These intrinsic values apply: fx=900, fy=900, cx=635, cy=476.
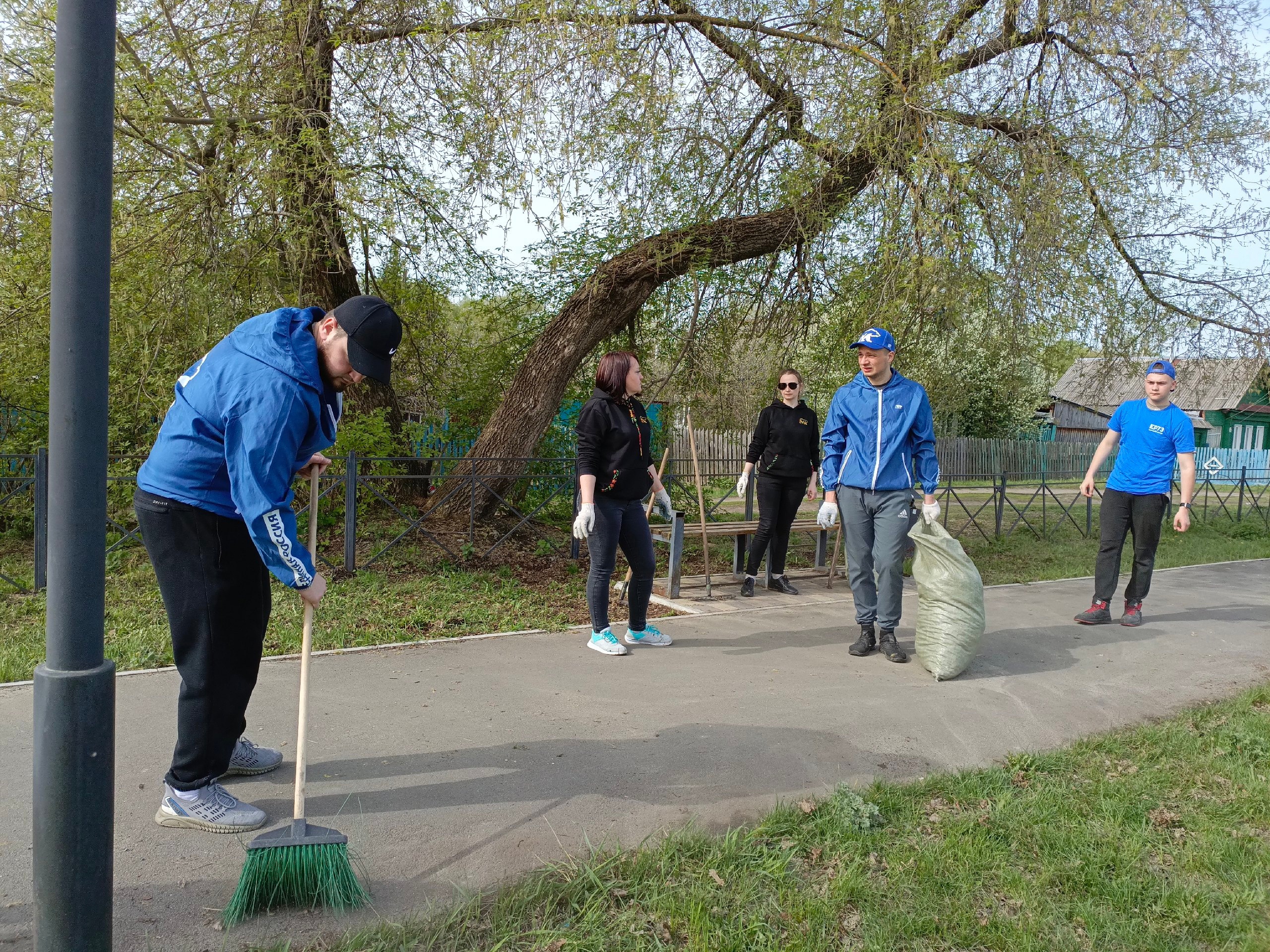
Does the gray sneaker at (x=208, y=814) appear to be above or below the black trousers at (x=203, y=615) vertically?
below

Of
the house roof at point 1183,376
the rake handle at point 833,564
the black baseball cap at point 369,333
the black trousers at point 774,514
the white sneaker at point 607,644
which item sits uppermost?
the house roof at point 1183,376

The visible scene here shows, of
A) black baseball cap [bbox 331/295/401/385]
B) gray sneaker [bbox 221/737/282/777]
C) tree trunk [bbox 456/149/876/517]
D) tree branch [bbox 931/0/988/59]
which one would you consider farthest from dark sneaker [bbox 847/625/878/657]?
tree branch [bbox 931/0/988/59]

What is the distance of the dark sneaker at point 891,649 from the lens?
5664mm

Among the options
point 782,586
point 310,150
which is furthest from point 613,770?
point 310,150

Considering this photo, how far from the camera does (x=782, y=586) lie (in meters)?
7.93

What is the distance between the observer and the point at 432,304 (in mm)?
9977

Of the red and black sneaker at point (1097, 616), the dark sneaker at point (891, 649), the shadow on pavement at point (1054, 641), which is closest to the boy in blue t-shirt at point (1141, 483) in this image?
the red and black sneaker at point (1097, 616)

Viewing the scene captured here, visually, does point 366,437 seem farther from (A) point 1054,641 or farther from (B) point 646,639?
(A) point 1054,641

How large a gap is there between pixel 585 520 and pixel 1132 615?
15.0ft

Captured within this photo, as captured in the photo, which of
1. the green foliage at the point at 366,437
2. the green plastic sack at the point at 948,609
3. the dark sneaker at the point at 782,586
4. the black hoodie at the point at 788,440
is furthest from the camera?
the green foliage at the point at 366,437

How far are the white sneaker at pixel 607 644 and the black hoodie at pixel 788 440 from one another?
98.0 inches

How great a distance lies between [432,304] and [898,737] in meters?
7.39

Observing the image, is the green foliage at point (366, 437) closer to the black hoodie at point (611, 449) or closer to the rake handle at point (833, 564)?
the black hoodie at point (611, 449)

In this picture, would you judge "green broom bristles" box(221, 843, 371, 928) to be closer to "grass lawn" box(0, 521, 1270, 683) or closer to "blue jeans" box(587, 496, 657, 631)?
"grass lawn" box(0, 521, 1270, 683)
